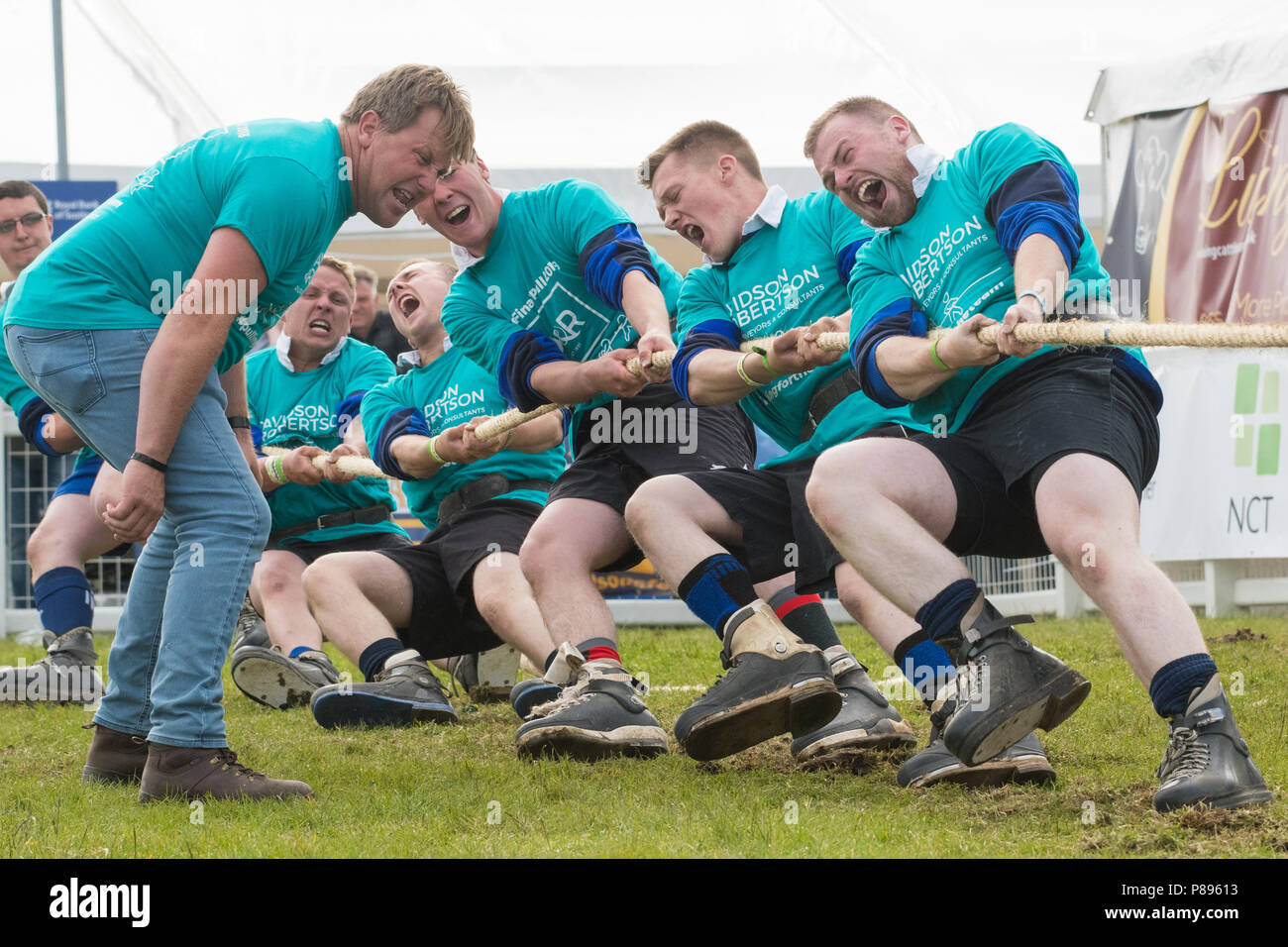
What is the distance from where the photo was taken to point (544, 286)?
4207mm

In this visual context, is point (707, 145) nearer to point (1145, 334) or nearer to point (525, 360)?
point (525, 360)

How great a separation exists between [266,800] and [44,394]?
3.29 feet

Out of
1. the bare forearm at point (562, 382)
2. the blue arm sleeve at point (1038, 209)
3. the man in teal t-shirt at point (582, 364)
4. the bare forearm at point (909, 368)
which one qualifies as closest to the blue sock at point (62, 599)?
the man in teal t-shirt at point (582, 364)

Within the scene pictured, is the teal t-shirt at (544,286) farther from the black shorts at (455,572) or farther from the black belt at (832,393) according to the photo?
the black belt at (832,393)

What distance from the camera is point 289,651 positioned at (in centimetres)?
520

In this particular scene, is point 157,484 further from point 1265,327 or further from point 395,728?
point 1265,327

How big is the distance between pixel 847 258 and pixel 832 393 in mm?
338

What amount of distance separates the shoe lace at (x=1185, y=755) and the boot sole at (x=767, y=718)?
2.25 ft

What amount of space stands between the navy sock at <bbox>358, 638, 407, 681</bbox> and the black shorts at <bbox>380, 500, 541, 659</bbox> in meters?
0.20

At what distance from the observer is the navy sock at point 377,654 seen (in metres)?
4.55

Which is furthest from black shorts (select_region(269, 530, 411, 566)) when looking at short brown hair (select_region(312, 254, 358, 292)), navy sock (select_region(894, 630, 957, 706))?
navy sock (select_region(894, 630, 957, 706))

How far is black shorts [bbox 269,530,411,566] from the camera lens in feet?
17.7

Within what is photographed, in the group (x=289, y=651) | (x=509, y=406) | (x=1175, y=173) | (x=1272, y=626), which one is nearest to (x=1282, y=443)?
(x=1272, y=626)

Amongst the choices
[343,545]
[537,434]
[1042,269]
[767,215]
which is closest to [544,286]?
[537,434]
